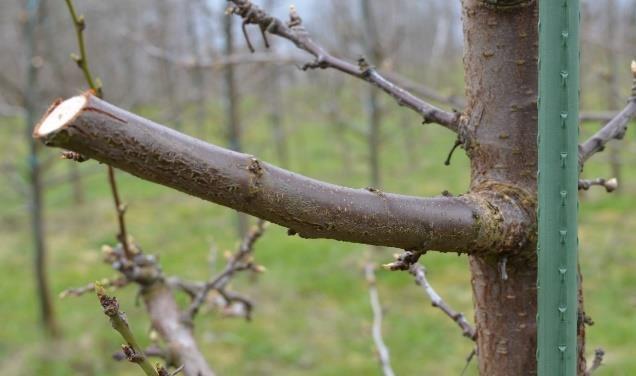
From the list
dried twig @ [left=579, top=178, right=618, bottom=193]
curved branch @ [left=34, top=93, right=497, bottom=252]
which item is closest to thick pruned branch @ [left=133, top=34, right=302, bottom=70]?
dried twig @ [left=579, top=178, right=618, bottom=193]

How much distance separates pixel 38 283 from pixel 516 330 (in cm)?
616

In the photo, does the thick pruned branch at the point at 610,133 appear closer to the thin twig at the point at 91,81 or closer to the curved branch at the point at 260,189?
the curved branch at the point at 260,189

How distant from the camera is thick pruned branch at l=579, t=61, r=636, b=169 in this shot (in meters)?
1.12

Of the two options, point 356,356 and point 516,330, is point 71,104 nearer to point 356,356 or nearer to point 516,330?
point 516,330

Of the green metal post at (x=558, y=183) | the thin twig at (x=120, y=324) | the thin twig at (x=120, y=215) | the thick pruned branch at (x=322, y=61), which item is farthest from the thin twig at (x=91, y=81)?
the green metal post at (x=558, y=183)

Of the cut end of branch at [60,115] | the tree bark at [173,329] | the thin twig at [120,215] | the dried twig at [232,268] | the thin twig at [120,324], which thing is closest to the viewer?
the cut end of branch at [60,115]

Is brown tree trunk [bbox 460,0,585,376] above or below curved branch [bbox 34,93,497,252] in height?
above

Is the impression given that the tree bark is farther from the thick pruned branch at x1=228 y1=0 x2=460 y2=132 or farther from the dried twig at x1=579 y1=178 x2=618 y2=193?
the dried twig at x1=579 y1=178 x2=618 y2=193

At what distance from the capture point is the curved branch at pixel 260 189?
24.4 inches

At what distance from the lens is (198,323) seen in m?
6.77

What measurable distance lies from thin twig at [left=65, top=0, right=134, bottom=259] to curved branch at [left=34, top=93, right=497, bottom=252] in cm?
59

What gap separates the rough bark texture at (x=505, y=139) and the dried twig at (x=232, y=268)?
0.80 m

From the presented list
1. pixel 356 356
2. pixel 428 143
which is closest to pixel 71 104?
pixel 356 356

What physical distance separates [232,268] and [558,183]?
3.76 ft
